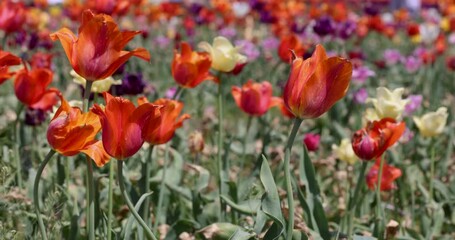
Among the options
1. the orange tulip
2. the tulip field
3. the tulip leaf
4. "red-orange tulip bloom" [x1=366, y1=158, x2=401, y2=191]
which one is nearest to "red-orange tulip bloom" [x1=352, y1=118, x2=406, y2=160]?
the tulip field

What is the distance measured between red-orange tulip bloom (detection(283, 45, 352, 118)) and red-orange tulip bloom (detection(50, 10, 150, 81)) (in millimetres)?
342

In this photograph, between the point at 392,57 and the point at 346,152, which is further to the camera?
the point at 392,57

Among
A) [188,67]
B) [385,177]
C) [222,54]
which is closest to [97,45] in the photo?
[188,67]

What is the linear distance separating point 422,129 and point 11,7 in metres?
1.83

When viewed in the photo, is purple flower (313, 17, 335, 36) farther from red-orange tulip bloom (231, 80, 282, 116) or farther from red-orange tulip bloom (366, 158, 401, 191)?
red-orange tulip bloom (366, 158, 401, 191)

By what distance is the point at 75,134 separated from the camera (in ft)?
4.92

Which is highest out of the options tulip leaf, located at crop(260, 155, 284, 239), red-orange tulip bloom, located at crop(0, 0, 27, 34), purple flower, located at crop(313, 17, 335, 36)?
purple flower, located at crop(313, 17, 335, 36)

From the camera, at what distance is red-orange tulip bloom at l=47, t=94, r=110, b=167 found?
149cm

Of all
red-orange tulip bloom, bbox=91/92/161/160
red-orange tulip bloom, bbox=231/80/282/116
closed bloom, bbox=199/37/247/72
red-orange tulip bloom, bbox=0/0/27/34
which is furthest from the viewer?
red-orange tulip bloom, bbox=0/0/27/34

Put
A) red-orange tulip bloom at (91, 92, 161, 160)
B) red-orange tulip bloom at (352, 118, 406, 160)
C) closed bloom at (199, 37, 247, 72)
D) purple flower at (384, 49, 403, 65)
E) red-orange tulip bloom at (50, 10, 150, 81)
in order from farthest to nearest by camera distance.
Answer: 1. purple flower at (384, 49, 403, 65)
2. closed bloom at (199, 37, 247, 72)
3. red-orange tulip bloom at (352, 118, 406, 160)
4. red-orange tulip bloom at (50, 10, 150, 81)
5. red-orange tulip bloom at (91, 92, 161, 160)

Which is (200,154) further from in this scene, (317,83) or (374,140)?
(317,83)

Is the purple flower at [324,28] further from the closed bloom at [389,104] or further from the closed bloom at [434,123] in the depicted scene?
the closed bloom at [389,104]

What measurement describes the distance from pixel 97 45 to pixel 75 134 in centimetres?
20

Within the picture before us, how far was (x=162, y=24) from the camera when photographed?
33.3 feet
